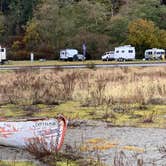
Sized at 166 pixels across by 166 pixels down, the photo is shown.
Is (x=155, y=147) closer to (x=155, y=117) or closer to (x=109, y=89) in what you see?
(x=155, y=117)

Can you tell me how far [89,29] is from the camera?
9125 cm

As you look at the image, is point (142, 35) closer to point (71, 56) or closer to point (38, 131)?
point (71, 56)

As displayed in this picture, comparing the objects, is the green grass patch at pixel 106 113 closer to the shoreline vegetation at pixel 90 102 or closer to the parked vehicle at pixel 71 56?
the shoreline vegetation at pixel 90 102

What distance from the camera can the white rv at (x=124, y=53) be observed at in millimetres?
75281

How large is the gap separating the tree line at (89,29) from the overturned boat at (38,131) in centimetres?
7015

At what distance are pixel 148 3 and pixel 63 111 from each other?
74702mm

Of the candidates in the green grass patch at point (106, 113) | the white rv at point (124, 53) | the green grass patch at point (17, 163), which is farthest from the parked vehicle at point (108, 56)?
the green grass patch at point (17, 163)

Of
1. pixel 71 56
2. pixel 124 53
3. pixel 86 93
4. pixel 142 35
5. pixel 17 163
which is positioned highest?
pixel 17 163

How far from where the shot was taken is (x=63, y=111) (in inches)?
855

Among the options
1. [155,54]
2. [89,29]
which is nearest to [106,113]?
[155,54]

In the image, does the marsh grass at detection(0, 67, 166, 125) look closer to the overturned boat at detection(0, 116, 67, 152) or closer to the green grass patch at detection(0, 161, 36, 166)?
the overturned boat at detection(0, 116, 67, 152)

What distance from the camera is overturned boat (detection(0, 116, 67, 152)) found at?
13.0m

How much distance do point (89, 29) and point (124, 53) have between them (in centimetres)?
1729

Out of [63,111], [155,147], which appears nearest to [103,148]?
[155,147]
